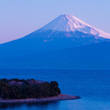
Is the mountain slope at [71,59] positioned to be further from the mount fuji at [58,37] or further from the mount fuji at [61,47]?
the mount fuji at [58,37]

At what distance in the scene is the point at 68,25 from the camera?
15288 centimetres

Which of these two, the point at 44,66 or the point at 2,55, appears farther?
the point at 2,55

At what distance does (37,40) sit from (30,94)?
121371mm

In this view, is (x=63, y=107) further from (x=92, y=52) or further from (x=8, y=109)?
(x=92, y=52)

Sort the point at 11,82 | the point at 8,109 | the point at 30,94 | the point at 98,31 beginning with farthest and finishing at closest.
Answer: the point at 98,31, the point at 11,82, the point at 30,94, the point at 8,109

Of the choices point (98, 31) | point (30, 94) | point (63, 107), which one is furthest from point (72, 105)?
point (98, 31)

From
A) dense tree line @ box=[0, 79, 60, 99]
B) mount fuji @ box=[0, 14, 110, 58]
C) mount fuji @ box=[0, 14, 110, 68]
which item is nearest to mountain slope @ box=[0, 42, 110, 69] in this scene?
mount fuji @ box=[0, 14, 110, 68]

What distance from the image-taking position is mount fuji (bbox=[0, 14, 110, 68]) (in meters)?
145

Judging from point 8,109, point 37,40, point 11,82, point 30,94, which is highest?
point 37,40

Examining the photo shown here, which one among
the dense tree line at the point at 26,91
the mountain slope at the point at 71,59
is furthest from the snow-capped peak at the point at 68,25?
the dense tree line at the point at 26,91

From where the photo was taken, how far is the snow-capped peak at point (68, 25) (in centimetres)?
14962

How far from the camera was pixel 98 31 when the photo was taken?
164000 millimetres

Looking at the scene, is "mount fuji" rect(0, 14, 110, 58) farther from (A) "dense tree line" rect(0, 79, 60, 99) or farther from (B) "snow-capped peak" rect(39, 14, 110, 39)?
(A) "dense tree line" rect(0, 79, 60, 99)

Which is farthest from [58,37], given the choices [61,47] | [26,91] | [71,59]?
[26,91]
